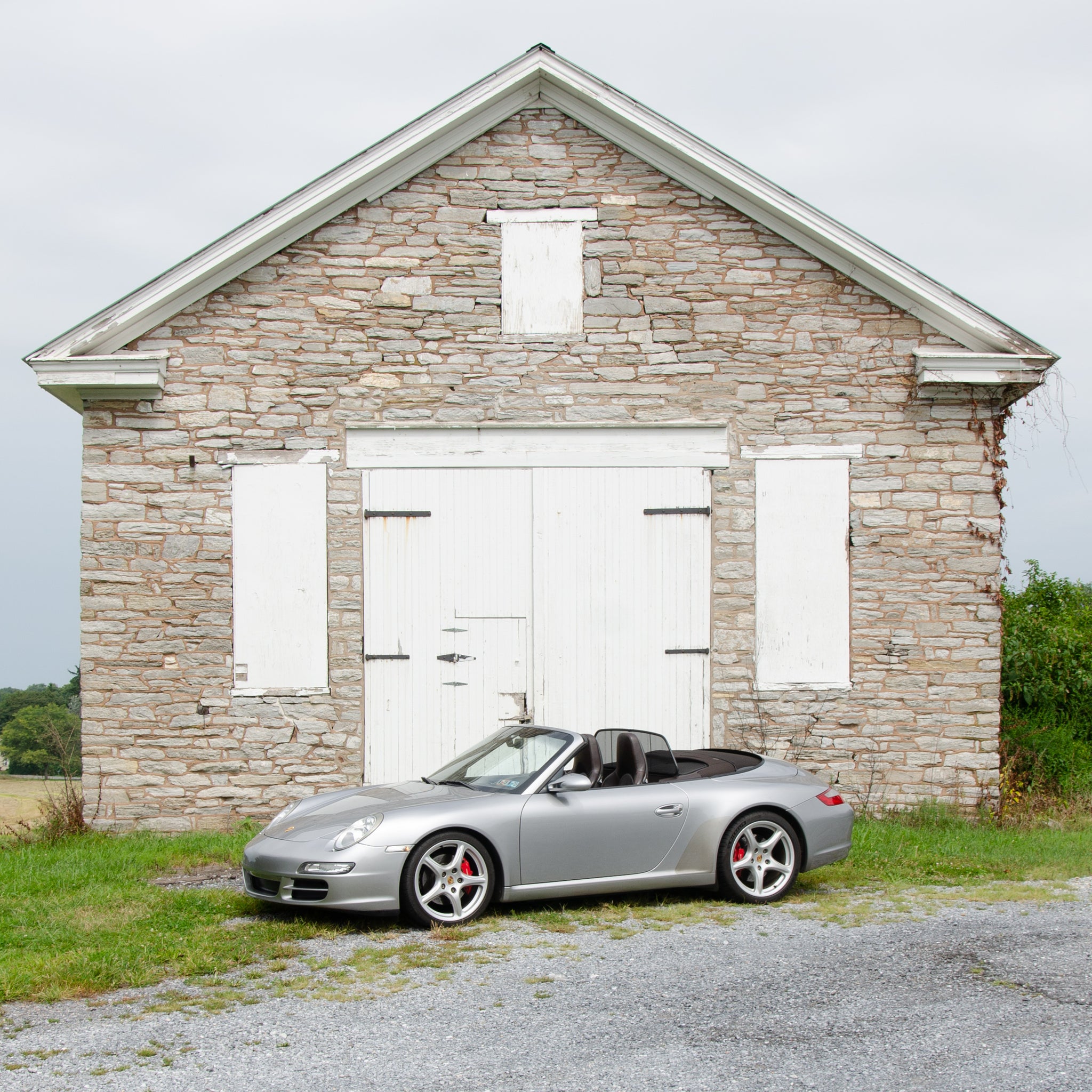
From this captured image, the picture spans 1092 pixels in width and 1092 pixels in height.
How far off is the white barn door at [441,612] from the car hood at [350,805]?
276 cm

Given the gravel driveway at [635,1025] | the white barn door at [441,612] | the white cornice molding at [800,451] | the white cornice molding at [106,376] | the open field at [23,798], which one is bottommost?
the open field at [23,798]

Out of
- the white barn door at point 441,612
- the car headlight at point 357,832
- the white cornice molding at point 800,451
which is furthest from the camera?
the white cornice molding at point 800,451

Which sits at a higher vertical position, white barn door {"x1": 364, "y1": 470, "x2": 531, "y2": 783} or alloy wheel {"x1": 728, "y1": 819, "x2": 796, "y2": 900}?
white barn door {"x1": 364, "y1": 470, "x2": 531, "y2": 783}

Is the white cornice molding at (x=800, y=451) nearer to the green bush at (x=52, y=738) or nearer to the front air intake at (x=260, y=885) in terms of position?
the front air intake at (x=260, y=885)

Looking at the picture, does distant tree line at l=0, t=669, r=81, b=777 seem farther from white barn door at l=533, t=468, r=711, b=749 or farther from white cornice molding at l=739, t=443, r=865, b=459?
white cornice molding at l=739, t=443, r=865, b=459

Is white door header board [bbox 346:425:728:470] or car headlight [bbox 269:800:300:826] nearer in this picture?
car headlight [bbox 269:800:300:826]

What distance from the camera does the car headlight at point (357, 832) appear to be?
655cm

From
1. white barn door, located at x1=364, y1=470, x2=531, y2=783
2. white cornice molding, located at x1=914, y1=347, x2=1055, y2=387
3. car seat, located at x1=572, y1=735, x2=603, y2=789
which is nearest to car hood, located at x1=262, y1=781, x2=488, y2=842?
car seat, located at x1=572, y1=735, x2=603, y2=789

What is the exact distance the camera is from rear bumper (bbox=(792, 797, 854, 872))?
741cm

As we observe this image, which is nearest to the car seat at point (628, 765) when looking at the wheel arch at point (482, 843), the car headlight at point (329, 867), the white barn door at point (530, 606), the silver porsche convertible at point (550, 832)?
the silver porsche convertible at point (550, 832)

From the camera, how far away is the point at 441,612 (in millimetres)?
10688

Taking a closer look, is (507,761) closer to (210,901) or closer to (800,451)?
(210,901)

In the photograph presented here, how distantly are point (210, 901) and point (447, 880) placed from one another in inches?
69.1

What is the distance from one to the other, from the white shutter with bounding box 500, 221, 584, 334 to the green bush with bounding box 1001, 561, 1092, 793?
17.3 ft
